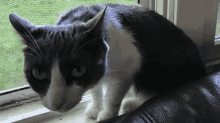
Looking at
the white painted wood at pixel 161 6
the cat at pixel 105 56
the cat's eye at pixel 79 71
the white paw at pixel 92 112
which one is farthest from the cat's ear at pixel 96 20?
the white painted wood at pixel 161 6

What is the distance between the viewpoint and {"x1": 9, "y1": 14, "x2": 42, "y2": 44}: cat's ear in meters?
0.57

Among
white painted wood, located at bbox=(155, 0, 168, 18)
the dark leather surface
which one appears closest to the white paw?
the dark leather surface

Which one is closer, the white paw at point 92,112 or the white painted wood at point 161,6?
the white paw at point 92,112

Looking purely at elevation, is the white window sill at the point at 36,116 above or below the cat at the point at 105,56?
below

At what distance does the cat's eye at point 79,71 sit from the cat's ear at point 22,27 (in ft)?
0.58

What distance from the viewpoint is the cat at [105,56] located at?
1.90ft

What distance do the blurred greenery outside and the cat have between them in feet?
0.45

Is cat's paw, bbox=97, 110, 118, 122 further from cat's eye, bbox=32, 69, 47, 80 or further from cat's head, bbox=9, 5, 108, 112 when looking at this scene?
cat's eye, bbox=32, 69, 47, 80

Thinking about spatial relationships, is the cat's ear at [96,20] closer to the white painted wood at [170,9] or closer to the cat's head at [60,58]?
the cat's head at [60,58]

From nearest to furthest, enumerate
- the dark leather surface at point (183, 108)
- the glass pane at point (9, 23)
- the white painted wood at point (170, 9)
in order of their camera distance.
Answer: the dark leather surface at point (183, 108)
the glass pane at point (9, 23)
the white painted wood at point (170, 9)

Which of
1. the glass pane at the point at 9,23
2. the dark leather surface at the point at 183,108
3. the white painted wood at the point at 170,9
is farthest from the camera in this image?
the white painted wood at the point at 170,9

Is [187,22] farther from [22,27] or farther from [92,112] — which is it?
[22,27]

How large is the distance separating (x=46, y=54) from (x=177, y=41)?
57 cm

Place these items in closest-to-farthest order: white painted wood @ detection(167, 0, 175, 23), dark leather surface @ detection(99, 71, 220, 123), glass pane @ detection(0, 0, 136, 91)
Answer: dark leather surface @ detection(99, 71, 220, 123)
glass pane @ detection(0, 0, 136, 91)
white painted wood @ detection(167, 0, 175, 23)
